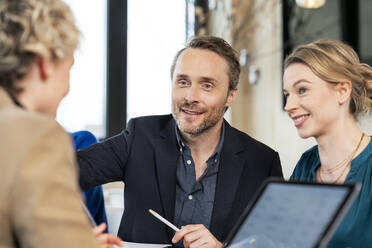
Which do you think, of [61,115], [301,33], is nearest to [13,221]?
[61,115]

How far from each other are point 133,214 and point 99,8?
2.55 metres

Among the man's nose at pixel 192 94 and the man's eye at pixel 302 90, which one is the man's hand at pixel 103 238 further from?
the man's nose at pixel 192 94

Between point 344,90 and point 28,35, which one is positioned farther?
point 344,90

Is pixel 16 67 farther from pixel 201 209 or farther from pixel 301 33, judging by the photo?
pixel 301 33

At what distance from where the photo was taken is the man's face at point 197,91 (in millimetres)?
1897

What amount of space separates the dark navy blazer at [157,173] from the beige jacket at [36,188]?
1.03 meters

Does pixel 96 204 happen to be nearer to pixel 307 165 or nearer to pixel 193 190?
pixel 193 190

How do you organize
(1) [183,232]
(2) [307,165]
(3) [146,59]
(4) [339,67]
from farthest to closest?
(3) [146,59]
(2) [307,165]
(4) [339,67]
(1) [183,232]

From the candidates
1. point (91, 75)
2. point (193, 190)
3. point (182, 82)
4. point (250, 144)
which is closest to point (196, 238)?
point (193, 190)

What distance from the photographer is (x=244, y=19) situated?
4059 mm

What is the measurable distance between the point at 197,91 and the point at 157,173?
0.37 m

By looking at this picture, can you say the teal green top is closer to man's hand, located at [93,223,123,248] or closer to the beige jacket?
man's hand, located at [93,223,123,248]

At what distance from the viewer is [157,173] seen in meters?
1.81

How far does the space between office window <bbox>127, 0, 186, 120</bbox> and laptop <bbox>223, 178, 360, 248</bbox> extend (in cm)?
302
